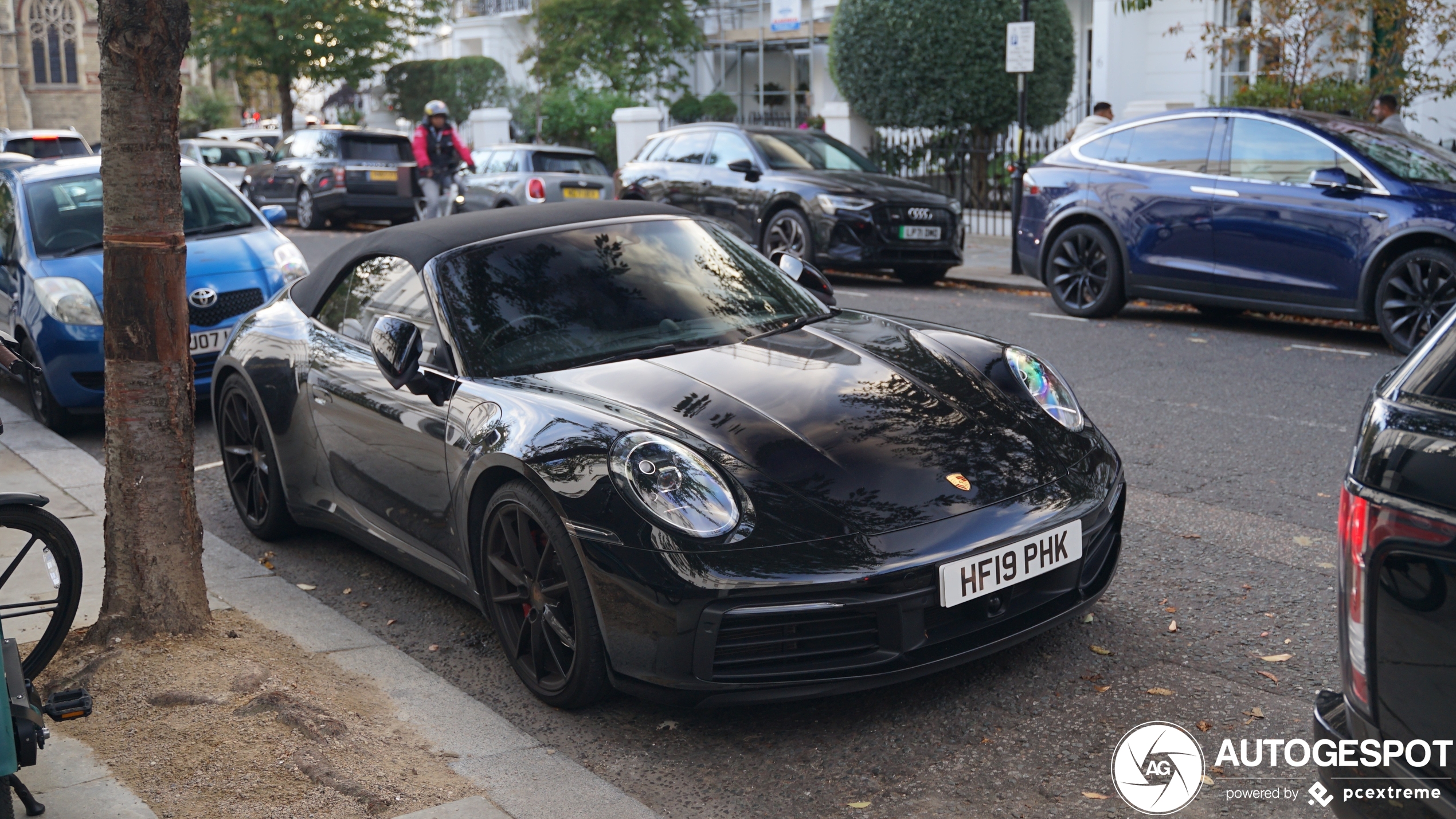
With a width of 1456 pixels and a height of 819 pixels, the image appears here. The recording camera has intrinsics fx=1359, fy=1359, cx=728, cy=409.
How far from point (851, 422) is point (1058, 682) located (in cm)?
97

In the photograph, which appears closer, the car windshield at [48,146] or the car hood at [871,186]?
the car hood at [871,186]

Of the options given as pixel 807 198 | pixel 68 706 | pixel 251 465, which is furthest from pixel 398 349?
pixel 807 198

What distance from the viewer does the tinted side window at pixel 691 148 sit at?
1514 cm

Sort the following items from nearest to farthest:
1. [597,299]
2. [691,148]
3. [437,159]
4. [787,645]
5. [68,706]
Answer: [68,706] → [787,645] → [597,299] → [691,148] → [437,159]

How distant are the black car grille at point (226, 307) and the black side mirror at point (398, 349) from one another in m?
4.11

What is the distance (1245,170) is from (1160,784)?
7.95 m

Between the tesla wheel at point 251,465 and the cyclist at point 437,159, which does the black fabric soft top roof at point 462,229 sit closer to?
the tesla wheel at point 251,465

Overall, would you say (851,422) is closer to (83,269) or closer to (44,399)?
(44,399)

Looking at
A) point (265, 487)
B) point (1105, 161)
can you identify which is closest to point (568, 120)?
point (1105, 161)

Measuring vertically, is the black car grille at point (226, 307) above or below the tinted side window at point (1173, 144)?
below

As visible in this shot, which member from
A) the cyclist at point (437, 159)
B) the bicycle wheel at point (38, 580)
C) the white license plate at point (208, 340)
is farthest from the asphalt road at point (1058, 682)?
the cyclist at point (437, 159)

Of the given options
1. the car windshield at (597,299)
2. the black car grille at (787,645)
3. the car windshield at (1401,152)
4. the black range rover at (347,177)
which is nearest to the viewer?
the black car grille at (787,645)

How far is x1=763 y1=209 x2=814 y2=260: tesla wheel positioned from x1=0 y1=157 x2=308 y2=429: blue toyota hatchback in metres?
5.77

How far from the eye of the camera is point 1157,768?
3414 mm
